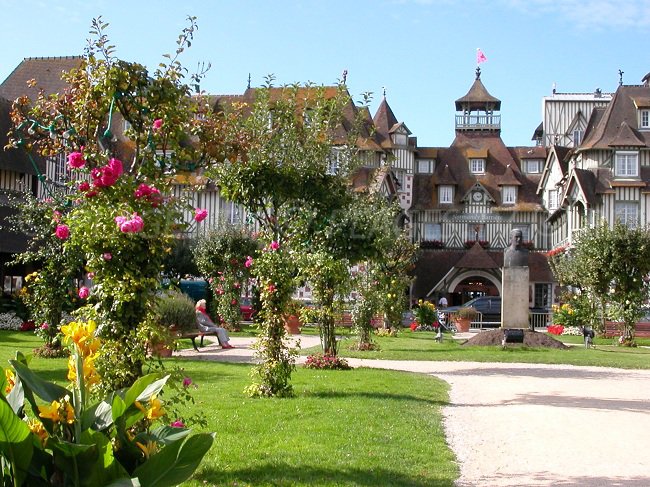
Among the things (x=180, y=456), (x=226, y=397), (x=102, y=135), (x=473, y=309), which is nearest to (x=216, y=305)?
(x=473, y=309)

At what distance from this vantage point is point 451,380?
568 inches

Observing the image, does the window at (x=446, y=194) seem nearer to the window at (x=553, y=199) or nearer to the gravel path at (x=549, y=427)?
the window at (x=553, y=199)

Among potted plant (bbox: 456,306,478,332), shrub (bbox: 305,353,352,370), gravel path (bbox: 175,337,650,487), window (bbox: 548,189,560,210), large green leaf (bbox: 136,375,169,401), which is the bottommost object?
gravel path (bbox: 175,337,650,487)

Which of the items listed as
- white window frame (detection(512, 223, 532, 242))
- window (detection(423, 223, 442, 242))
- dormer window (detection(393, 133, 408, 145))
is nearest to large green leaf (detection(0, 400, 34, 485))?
window (detection(423, 223, 442, 242))

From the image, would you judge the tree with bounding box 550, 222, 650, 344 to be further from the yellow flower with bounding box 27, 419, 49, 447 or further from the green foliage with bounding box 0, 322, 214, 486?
the yellow flower with bounding box 27, 419, 49, 447

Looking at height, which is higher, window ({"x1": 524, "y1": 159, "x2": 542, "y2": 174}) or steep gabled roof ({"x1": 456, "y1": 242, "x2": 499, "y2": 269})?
window ({"x1": 524, "y1": 159, "x2": 542, "y2": 174})

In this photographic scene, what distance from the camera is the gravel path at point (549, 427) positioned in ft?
22.2

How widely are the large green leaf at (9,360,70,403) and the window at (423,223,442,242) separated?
45.1 meters

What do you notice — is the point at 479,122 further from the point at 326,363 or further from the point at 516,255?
the point at 326,363

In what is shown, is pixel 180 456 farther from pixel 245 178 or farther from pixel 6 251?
pixel 6 251

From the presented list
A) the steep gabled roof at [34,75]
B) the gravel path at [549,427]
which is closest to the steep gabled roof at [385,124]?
the steep gabled roof at [34,75]

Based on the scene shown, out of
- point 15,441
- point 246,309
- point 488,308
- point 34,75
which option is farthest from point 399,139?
point 15,441

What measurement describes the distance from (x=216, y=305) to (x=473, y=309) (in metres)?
11.1

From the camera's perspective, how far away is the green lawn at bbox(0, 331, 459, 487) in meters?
6.34
